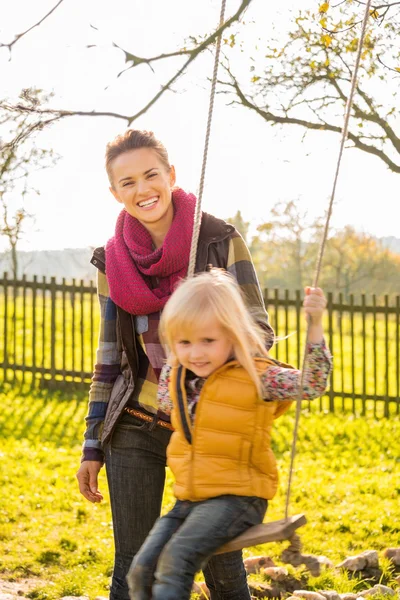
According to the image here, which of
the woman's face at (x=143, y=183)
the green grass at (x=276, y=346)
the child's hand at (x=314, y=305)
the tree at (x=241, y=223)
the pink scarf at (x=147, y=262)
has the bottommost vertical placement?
the green grass at (x=276, y=346)

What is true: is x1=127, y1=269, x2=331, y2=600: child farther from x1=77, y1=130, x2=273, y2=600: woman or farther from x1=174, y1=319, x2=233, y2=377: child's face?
x1=77, y1=130, x2=273, y2=600: woman

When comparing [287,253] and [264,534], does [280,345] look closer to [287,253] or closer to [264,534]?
[264,534]

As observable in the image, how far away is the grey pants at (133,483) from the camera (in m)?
2.59

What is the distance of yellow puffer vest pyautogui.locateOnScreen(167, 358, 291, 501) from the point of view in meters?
2.21

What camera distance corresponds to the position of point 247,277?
102 inches

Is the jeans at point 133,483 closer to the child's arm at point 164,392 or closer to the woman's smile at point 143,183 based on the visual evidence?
the child's arm at point 164,392

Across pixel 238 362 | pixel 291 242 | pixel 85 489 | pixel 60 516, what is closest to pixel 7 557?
pixel 60 516

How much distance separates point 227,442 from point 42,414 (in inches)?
319

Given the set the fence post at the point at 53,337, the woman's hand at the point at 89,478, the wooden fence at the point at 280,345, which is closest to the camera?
the woman's hand at the point at 89,478

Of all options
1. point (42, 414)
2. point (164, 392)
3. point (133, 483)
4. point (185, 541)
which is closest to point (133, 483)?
point (133, 483)

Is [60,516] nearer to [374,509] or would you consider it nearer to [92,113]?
[374,509]

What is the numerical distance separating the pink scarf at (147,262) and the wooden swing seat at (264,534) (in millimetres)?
771

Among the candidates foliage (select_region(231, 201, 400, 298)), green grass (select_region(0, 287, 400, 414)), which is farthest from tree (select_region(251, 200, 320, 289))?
green grass (select_region(0, 287, 400, 414))

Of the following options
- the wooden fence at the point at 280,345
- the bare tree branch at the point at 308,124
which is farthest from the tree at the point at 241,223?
the bare tree branch at the point at 308,124
